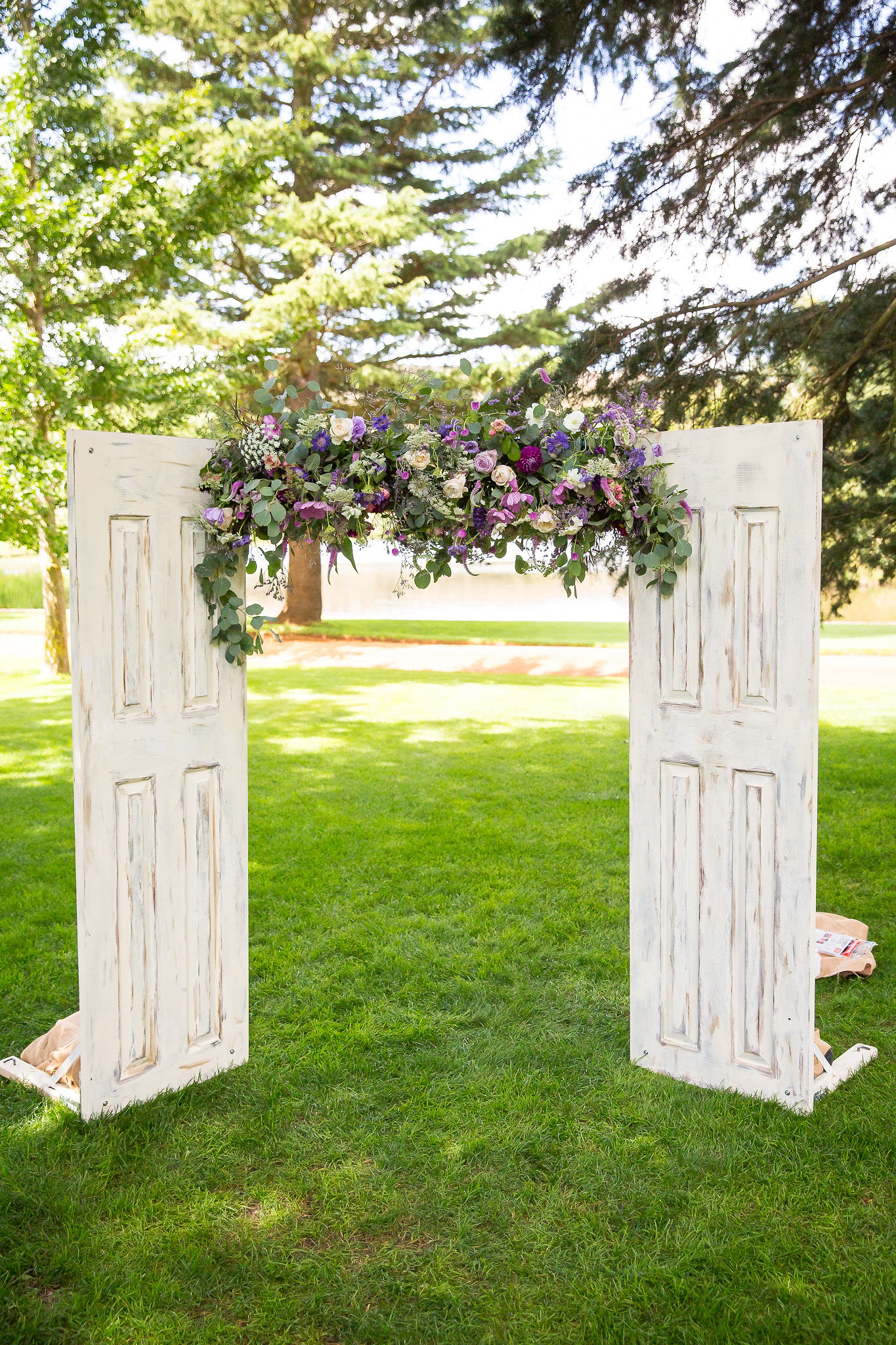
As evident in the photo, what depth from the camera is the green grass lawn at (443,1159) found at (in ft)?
7.26

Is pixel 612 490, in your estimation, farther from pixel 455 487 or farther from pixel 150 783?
pixel 150 783

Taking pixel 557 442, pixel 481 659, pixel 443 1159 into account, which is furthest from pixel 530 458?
pixel 481 659

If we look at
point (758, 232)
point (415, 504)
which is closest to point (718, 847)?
point (415, 504)

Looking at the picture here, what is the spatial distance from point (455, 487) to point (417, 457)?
0.14 metres

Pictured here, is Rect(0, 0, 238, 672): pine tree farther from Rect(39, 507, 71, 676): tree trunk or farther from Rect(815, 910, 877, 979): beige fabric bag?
Rect(815, 910, 877, 979): beige fabric bag

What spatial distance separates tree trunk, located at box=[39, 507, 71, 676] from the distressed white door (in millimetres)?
9579

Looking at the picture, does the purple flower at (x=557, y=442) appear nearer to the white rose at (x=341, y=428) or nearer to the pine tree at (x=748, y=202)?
the white rose at (x=341, y=428)

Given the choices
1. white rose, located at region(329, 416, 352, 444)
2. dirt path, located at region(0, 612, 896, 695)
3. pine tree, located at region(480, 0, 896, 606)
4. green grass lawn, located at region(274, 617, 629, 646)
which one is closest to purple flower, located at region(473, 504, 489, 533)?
white rose, located at region(329, 416, 352, 444)

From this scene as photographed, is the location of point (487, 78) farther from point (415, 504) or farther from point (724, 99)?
point (415, 504)

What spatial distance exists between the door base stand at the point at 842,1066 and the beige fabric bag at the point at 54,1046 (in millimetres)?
2412

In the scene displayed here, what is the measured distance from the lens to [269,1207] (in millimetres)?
2572

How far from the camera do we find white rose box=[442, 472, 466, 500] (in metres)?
2.82

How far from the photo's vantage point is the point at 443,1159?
9.16ft

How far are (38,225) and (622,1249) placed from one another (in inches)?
472
